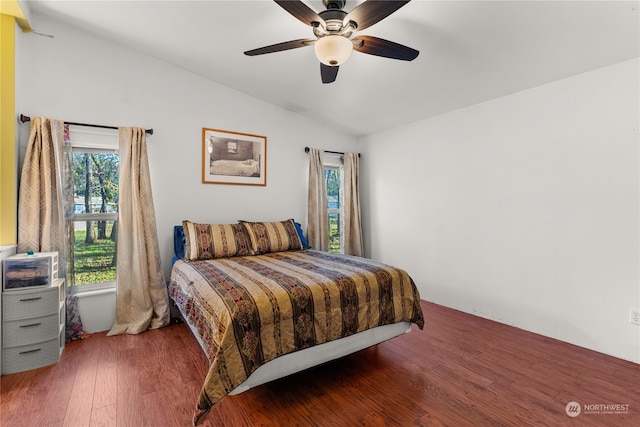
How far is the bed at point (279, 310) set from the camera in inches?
62.6

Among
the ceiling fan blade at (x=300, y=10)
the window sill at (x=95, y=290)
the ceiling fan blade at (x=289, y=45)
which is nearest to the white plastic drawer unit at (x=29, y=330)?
the window sill at (x=95, y=290)

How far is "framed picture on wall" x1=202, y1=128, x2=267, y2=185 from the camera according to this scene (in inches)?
137

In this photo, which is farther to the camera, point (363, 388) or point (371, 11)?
point (363, 388)

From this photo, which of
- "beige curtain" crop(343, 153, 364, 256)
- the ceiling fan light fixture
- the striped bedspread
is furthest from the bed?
"beige curtain" crop(343, 153, 364, 256)

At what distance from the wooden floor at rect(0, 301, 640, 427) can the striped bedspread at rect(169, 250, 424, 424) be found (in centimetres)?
33

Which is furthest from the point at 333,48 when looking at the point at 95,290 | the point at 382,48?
the point at 95,290

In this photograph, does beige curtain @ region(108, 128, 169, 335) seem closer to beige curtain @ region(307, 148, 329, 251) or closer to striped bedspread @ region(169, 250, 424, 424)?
striped bedspread @ region(169, 250, 424, 424)

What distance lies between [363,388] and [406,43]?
2561mm

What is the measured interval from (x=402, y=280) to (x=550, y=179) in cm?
168

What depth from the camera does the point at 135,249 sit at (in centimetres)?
291

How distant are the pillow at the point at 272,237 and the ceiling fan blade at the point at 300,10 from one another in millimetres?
2078

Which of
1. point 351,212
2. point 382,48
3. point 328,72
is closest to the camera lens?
point 382,48

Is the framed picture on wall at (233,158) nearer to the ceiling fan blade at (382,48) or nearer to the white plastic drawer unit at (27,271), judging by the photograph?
the white plastic drawer unit at (27,271)

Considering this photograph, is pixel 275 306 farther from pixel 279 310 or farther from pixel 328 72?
pixel 328 72
